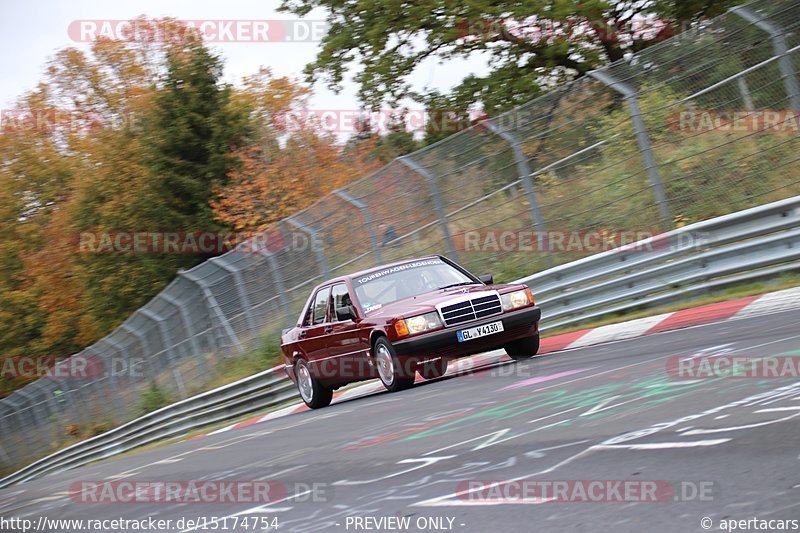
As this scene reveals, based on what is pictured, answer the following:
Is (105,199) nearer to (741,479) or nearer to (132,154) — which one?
(132,154)

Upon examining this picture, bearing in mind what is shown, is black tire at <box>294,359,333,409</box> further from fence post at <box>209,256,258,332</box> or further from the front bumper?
fence post at <box>209,256,258,332</box>

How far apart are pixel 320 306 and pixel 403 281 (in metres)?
1.51

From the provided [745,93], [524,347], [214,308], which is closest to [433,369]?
[524,347]

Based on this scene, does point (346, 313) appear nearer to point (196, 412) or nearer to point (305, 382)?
point (305, 382)

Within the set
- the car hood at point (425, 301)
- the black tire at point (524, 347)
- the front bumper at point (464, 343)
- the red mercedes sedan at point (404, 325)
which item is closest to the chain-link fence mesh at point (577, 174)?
the red mercedes sedan at point (404, 325)

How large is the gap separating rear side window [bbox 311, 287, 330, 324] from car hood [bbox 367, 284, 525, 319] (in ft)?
4.47

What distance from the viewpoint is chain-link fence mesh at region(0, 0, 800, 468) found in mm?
12406

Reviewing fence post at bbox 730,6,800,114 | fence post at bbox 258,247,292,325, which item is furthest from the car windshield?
fence post at bbox 258,247,292,325

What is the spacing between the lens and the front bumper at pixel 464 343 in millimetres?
11352

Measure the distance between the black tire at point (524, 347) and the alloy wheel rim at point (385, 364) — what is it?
1.42 m

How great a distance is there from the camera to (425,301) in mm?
11969

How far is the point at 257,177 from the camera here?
42.6 meters

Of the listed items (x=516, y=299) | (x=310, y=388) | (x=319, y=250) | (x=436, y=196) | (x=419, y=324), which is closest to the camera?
(x=419, y=324)

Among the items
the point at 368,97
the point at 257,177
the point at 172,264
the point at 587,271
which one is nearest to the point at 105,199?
the point at 172,264
